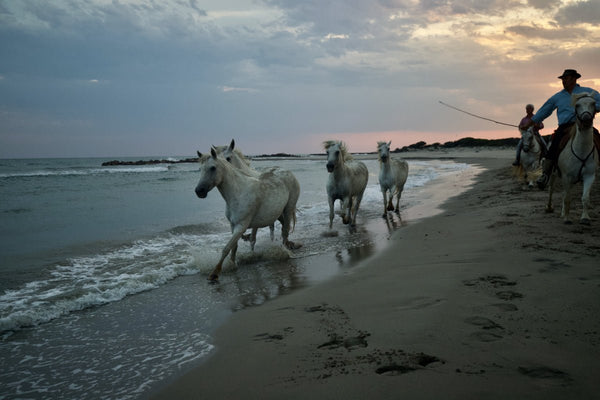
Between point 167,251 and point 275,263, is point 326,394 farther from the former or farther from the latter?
point 167,251

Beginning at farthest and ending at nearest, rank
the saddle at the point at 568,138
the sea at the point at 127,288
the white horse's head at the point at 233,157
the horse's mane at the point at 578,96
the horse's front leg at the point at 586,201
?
the white horse's head at the point at 233,157 < the saddle at the point at 568,138 < the horse's mane at the point at 578,96 < the horse's front leg at the point at 586,201 < the sea at the point at 127,288

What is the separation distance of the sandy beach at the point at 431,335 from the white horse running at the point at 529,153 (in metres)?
9.80

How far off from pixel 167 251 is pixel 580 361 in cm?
725

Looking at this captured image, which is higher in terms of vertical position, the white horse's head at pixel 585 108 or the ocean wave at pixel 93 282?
the white horse's head at pixel 585 108

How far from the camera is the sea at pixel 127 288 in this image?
3.09 m

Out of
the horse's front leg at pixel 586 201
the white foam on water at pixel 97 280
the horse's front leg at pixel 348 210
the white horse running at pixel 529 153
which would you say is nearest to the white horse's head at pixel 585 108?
the horse's front leg at pixel 586 201

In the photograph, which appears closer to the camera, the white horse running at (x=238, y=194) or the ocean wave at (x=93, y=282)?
the ocean wave at (x=93, y=282)

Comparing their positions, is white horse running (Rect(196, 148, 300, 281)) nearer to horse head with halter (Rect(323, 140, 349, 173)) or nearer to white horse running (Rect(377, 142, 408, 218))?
horse head with halter (Rect(323, 140, 349, 173))

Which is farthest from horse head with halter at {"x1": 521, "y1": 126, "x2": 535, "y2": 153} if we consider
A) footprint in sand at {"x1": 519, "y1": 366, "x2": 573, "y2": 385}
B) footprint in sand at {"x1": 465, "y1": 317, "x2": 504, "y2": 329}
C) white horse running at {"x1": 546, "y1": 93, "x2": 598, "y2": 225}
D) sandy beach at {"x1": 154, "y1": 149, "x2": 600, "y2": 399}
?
footprint in sand at {"x1": 519, "y1": 366, "x2": 573, "y2": 385}

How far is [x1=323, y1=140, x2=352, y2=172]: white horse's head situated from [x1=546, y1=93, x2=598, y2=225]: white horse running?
4.98 m

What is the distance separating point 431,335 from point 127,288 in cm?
431

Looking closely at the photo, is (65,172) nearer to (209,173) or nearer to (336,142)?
(336,142)

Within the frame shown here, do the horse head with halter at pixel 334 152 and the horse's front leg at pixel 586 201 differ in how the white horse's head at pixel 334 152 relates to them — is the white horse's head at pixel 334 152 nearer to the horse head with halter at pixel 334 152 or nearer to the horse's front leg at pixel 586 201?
the horse head with halter at pixel 334 152

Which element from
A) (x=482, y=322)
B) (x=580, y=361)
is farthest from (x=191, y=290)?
(x=580, y=361)
